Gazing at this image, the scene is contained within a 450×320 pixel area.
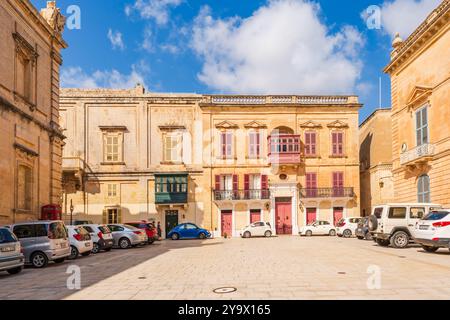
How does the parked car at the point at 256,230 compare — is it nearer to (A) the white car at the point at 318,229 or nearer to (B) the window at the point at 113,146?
(A) the white car at the point at 318,229

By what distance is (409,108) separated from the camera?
27.3 m

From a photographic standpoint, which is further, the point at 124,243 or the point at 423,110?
the point at 423,110

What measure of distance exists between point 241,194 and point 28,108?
20.4 m

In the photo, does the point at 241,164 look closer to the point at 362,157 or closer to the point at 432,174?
the point at 362,157

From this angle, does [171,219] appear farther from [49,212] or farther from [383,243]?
[383,243]

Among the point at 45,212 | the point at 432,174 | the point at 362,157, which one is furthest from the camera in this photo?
the point at 362,157

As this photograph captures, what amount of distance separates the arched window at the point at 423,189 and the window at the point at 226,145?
1698 cm

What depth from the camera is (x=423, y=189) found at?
25.5 m

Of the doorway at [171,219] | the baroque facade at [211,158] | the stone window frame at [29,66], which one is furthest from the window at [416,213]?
the doorway at [171,219]

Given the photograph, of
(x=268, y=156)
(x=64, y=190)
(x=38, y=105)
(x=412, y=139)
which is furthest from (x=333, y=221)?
(x=38, y=105)

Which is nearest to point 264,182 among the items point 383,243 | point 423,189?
point 423,189
